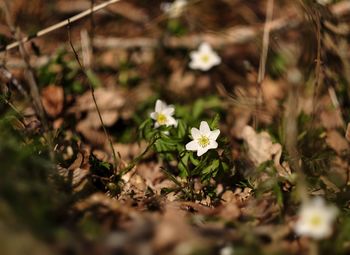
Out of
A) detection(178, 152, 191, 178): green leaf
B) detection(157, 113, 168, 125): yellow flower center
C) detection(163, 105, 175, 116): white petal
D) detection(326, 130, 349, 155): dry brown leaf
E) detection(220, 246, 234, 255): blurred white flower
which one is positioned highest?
detection(163, 105, 175, 116): white petal

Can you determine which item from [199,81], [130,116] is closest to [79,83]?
[130,116]

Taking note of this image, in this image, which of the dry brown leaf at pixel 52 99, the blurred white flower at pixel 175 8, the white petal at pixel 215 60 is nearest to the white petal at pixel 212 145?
the dry brown leaf at pixel 52 99

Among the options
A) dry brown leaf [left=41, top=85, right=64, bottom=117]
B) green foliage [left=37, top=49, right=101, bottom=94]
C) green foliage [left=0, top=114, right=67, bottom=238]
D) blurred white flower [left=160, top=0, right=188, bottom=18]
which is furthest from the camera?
blurred white flower [left=160, top=0, right=188, bottom=18]

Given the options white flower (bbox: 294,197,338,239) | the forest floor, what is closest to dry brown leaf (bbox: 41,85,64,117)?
the forest floor

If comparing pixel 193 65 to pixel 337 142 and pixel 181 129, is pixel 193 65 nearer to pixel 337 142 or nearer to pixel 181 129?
pixel 181 129

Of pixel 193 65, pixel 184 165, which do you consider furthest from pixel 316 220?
pixel 193 65

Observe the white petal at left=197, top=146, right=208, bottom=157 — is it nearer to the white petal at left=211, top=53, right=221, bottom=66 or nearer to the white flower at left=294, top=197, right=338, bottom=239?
the white flower at left=294, top=197, right=338, bottom=239
